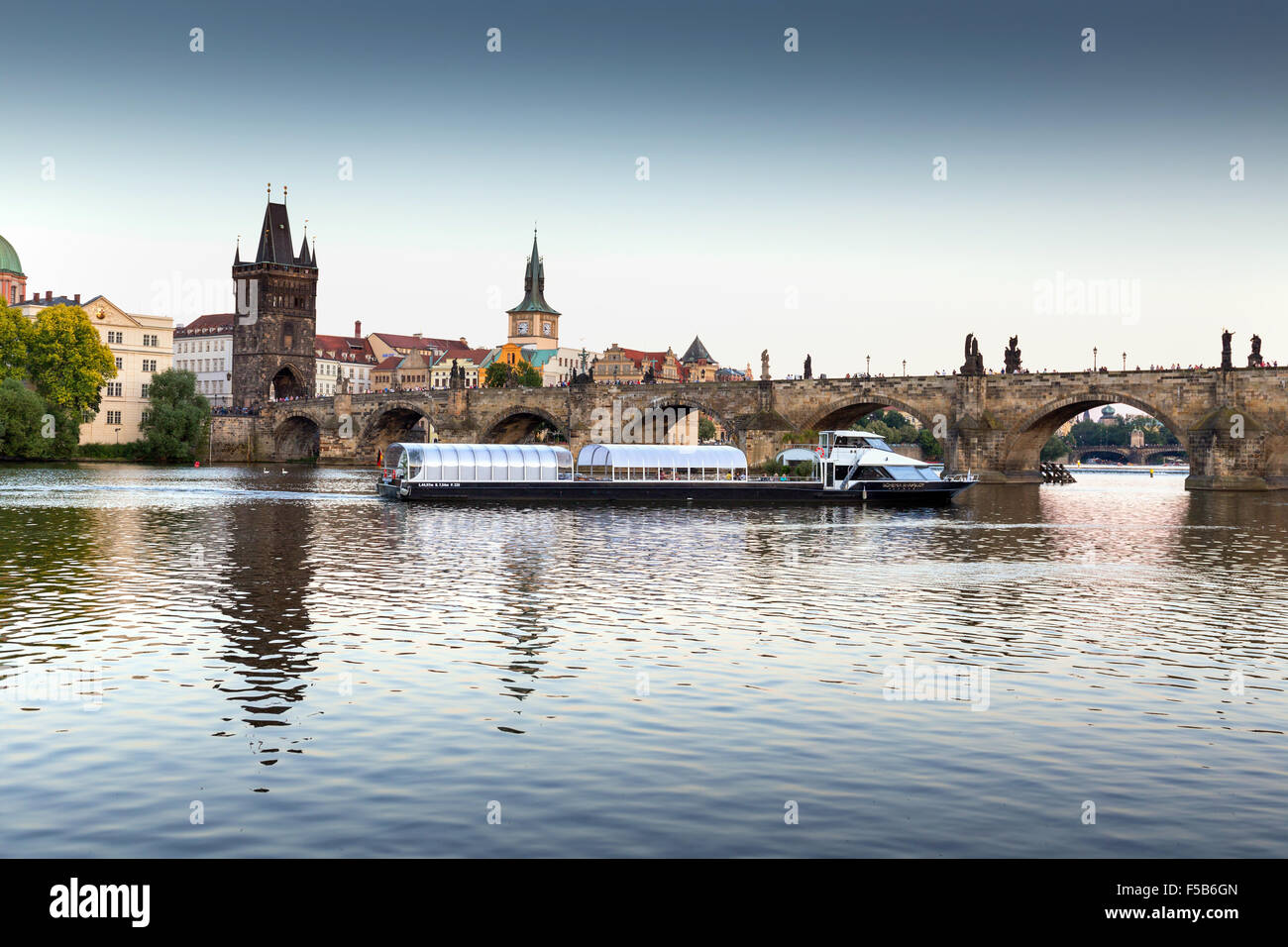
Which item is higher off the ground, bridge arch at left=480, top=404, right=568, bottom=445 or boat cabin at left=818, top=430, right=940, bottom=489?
bridge arch at left=480, top=404, right=568, bottom=445

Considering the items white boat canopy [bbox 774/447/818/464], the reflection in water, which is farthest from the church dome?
the reflection in water

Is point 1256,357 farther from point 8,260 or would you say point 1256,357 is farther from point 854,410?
point 8,260

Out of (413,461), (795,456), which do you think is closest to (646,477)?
(795,456)

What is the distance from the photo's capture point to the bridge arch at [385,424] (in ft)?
459

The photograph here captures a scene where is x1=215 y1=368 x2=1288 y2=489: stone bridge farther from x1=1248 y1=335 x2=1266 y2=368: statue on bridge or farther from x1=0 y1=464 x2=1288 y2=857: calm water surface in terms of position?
x1=0 y1=464 x2=1288 y2=857: calm water surface

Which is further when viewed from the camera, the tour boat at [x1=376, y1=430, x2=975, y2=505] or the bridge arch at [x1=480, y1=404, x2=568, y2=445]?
the bridge arch at [x1=480, y1=404, x2=568, y2=445]

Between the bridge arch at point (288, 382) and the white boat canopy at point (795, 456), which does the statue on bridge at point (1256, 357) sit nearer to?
the white boat canopy at point (795, 456)

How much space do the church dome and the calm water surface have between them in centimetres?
14356

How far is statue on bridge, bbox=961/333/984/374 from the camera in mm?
89812

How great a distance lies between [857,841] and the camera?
34.3 feet

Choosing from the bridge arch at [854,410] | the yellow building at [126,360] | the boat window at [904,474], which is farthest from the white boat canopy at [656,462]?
the yellow building at [126,360]

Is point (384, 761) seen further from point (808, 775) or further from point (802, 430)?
point (802, 430)

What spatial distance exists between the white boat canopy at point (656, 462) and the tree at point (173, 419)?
214ft
